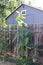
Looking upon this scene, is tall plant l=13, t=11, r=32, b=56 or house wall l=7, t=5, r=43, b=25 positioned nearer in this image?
tall plant l=13, t=11, r=32, b=56

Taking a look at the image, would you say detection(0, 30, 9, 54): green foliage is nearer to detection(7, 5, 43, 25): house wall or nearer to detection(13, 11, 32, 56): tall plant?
detection(13, 11, 32, 56): tall plant

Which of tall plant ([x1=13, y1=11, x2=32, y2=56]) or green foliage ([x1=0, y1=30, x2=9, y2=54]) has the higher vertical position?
tall plant ([x1=13, y1=11, x2=32, y2=56])

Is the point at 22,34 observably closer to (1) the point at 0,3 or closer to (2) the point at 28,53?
(2) the point at 28,53

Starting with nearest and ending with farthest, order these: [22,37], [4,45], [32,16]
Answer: [22,37], [4,45], [32,16]

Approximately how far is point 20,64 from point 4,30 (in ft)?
7.47

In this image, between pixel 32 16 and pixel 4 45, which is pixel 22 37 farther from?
pixel 32 16

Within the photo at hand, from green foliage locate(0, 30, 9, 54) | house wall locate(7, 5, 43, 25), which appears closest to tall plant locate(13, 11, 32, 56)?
green foliage locate(0, 30, 9, 54)

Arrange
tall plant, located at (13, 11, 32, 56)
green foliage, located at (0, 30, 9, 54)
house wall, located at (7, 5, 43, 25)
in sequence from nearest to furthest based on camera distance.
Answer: tall plant, located at (13, 11, 32, 56), green foliage, located at (0, 30, 9, 54), house wall, located at (7, 5, 43, 25)

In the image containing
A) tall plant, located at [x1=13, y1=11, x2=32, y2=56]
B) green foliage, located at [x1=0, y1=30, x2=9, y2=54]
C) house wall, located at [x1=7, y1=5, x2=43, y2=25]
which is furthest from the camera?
house wall, located at [x1=7, y1=5, x2=43, y2=25]

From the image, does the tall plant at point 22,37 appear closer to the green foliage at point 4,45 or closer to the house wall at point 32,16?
the green foliage at point 4,45

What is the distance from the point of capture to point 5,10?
10062 millimetres

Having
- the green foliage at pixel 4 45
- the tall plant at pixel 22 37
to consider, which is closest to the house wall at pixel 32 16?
the green foliage at pixel 4 45

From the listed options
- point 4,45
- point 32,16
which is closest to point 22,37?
point 4,45

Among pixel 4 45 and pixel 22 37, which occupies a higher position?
pixel 22 37
